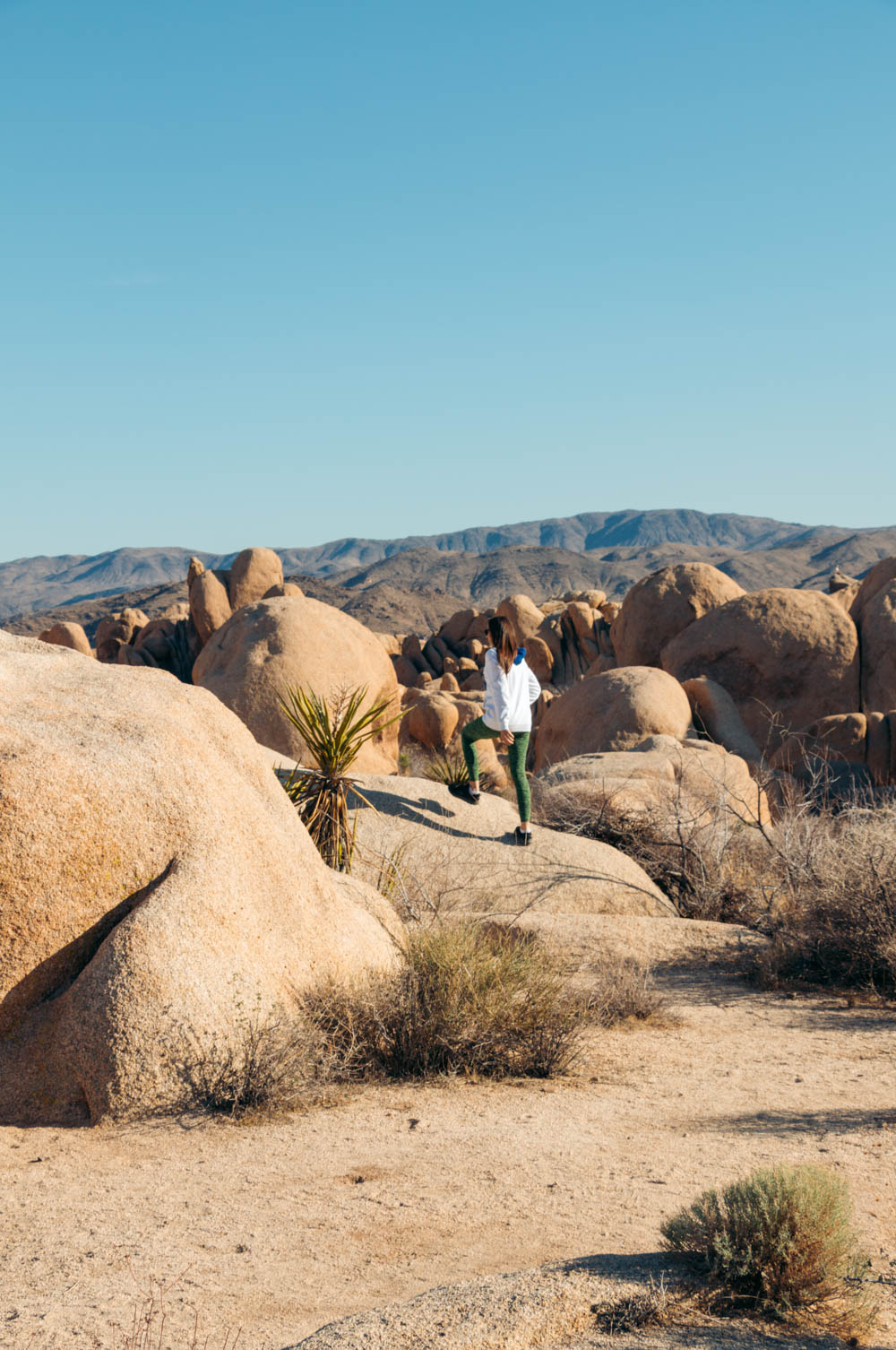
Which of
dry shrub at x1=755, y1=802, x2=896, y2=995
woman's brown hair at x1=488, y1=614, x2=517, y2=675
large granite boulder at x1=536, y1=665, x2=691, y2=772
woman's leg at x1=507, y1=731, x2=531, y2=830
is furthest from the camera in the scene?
large granite boulder at x1=536, y1=665, x2=691, y2=772

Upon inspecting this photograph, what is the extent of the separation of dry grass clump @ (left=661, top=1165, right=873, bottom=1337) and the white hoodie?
229 inches

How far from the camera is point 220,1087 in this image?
5.27 metres

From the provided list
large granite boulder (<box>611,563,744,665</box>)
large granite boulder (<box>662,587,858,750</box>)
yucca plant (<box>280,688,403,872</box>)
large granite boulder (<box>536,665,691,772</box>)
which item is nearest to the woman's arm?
yucca plant (<box>280,688,403,872</box>)

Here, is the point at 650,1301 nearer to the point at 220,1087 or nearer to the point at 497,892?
the point at 220,1087

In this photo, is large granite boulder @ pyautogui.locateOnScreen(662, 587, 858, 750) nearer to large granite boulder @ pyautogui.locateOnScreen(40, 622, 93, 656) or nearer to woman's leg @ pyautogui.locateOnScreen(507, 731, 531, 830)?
woman's leg @ pyautogui.locateOnScreen(507, 731, 531, 830)

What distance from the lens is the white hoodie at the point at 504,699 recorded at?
30.6 feet

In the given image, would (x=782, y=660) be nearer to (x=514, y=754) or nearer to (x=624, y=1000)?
(x=514, y=754)

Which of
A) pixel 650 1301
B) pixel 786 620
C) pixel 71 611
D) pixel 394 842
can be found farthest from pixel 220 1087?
pixel 71 611

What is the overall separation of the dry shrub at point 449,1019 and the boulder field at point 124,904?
30cm

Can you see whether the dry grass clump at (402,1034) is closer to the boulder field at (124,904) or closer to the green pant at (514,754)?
the boulder field at (124,904)

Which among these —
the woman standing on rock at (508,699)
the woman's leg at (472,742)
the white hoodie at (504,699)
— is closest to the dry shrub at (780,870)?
the woman's leg at (472,742)

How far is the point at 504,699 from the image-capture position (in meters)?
9.33

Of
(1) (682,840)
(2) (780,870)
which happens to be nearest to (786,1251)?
(2) (780,870)

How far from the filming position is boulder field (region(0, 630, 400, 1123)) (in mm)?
5195
